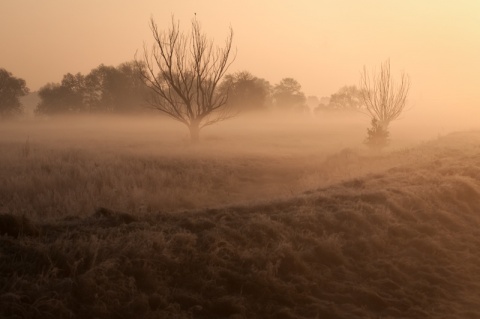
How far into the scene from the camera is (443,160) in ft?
54.7

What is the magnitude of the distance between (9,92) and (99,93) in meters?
11.6

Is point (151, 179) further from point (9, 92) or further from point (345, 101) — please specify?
point (345, 101)

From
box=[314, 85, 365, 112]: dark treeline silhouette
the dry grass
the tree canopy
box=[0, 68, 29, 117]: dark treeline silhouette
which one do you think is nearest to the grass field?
the dry grass

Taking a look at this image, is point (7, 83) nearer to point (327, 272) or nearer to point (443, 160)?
point (443, 160)

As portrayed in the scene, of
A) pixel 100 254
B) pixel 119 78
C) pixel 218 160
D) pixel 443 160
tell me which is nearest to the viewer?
pixel 100 254

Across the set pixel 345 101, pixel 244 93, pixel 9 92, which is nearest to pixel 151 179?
pixel 244 93

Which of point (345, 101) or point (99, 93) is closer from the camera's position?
point (99, 93)

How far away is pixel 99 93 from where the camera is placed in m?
69.1

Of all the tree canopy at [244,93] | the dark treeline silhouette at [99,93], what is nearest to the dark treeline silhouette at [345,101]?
the tree canopy at [244,93]

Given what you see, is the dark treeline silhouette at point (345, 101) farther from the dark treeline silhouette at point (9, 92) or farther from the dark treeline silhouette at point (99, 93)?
the dark treeline silhouette at point (9, 92)

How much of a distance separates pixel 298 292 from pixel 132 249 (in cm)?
209

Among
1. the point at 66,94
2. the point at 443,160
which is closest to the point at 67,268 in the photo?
the point at 443,160

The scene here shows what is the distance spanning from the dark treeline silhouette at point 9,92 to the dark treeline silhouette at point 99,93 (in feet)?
11.6

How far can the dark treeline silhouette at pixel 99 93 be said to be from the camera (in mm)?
65562
